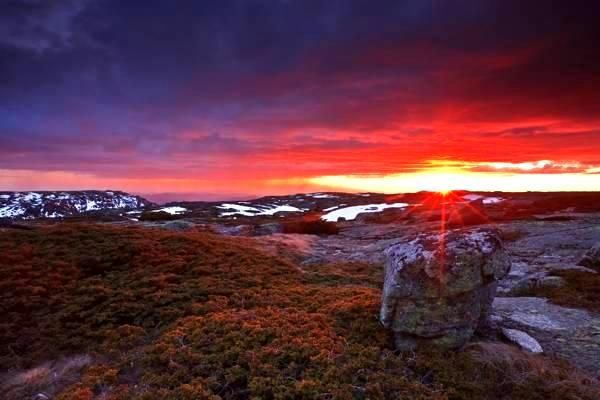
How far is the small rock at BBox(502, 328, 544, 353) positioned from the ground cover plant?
0.78 m

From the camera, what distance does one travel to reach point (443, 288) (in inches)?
457

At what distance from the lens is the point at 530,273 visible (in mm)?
22375

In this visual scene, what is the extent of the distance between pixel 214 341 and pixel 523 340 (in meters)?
9.95

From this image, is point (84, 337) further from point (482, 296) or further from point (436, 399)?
point (482, 296)

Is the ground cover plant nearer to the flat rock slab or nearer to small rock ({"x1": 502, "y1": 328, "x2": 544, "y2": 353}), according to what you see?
small rock ({"x1": 502, "y1": 328, "x2": 544, "y2": 353})

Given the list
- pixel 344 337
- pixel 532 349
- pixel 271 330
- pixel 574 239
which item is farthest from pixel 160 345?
pixel 574 239

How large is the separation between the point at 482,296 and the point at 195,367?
909 centimetres

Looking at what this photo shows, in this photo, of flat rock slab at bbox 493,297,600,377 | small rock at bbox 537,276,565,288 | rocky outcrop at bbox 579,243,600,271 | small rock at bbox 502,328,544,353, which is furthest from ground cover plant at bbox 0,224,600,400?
rocky outcrop at bbox 579,243,600,271

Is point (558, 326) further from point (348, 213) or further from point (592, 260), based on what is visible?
point (348, 213)

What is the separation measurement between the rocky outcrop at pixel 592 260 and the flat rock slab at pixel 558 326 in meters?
7.38

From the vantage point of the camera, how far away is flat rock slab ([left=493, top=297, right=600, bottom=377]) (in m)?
11.9

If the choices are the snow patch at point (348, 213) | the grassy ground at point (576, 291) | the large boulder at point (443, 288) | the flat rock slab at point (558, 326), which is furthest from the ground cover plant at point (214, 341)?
the snow patch at point (348, 213)

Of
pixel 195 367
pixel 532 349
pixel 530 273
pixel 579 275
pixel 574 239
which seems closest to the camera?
pixel 195 367

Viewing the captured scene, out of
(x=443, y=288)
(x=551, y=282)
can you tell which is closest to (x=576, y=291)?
(x=551, y=282)
